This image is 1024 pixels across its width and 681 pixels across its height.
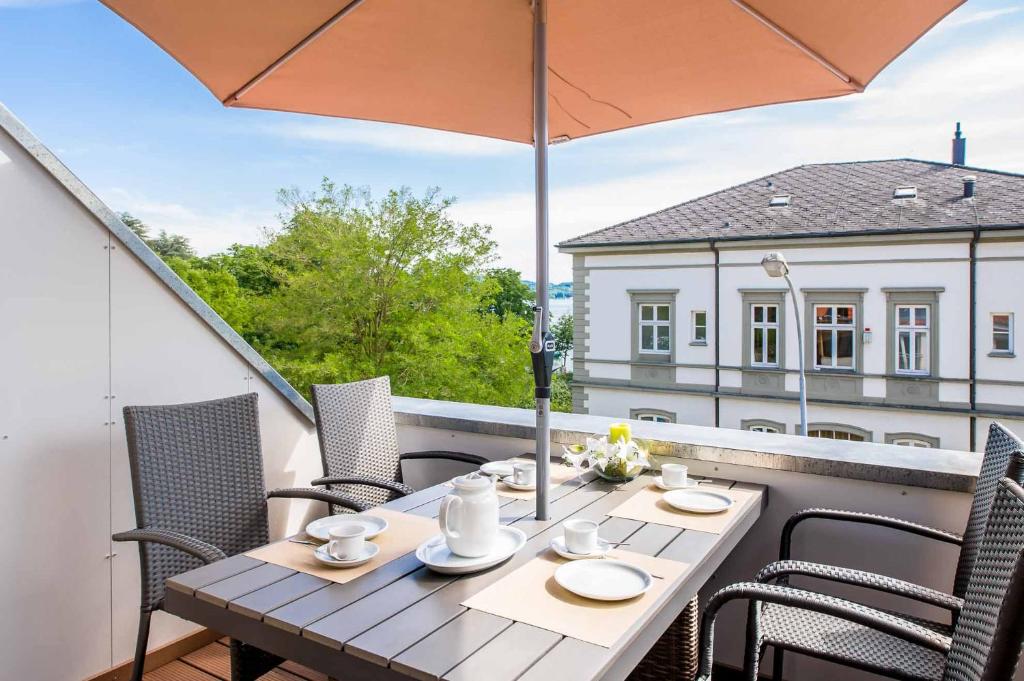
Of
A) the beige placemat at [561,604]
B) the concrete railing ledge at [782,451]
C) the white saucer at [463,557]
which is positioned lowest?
the beige placemat at [561,604]

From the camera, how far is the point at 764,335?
1502 centimetres

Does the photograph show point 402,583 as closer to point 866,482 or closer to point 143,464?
point 143,464

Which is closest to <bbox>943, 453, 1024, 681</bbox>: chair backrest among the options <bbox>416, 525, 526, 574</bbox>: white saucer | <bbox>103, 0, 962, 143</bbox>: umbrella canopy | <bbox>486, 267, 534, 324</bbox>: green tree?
<bbox>416, 525, 526, 574</bbox>: white saucer

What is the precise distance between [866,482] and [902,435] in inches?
574

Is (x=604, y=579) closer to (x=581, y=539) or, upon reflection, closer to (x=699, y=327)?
(x=581, y=539)

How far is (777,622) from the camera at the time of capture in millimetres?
1614

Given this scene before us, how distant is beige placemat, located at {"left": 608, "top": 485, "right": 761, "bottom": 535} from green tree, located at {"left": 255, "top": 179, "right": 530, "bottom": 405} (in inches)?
378

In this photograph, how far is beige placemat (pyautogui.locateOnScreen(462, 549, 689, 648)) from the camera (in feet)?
3.44

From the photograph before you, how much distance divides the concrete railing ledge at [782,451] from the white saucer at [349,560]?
3.69 ft

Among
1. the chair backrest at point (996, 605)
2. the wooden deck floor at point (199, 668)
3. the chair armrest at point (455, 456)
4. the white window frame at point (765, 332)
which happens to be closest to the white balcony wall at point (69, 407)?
the wooden deck floor at point (199, 668)

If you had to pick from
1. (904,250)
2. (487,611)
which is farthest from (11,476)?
(904,250)

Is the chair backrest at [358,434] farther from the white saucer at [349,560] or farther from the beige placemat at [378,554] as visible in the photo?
the white saucer at [349,560]

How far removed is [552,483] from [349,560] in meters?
0.79

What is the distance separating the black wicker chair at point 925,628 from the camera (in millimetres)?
884
